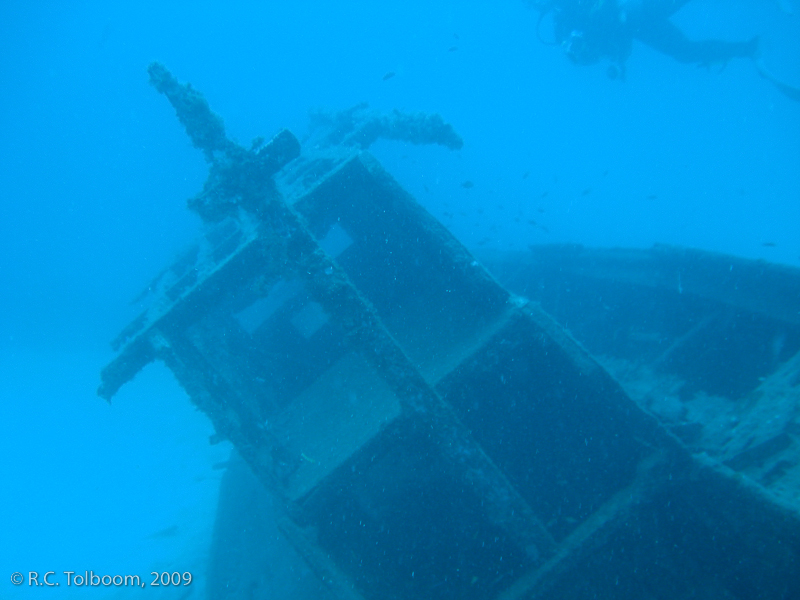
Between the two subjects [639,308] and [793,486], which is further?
[639,308]

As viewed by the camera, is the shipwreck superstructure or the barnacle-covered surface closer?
the shipwreck superstructure

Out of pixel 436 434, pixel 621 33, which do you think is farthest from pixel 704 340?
pixel 621 33

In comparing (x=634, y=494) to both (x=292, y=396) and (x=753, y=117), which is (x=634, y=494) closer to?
(x=292, y=396)

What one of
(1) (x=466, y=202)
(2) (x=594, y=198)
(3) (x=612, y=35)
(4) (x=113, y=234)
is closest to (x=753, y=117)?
(2) (x=594, y=198)

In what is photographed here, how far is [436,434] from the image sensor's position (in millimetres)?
3309

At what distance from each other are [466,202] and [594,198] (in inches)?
1027

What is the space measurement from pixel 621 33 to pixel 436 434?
1390 centimetres

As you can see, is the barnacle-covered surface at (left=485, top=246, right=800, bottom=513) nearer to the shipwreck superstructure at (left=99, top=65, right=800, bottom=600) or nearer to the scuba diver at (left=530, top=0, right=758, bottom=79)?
the shipwreck superstructure at (left=99, top=65, right=800, bottom=600)

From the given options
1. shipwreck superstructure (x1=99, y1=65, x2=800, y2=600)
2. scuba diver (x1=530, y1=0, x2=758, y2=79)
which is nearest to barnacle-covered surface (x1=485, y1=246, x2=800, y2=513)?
shipwreck superstructure (x1=99, y1=65, x2=800, y2=600)

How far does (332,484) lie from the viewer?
3.75 meters

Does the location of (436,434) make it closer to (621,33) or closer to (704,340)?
(704,340)

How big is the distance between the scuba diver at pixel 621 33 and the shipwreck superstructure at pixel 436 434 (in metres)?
10.6

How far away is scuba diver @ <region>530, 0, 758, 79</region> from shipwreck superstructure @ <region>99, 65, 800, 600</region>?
10623 millimetres

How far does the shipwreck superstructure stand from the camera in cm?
337
